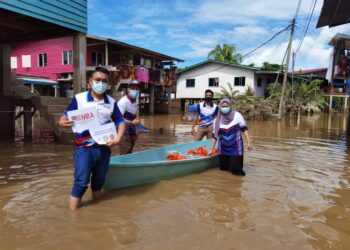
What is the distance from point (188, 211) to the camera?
4656 mm

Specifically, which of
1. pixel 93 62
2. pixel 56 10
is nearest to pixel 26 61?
pixel 93 62

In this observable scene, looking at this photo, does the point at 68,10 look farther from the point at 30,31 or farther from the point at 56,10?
the point at 30,31

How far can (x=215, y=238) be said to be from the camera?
378 centimetres

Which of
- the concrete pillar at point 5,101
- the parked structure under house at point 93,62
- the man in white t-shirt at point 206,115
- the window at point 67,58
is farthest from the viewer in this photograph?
the window at point 67,58

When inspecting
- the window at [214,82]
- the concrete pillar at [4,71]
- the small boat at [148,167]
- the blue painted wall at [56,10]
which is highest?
the blue painted wall at [56,10]

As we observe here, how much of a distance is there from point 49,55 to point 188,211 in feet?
82.7

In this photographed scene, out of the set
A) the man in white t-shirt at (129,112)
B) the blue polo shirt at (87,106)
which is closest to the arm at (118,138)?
the blue polo shirt at (87,106)

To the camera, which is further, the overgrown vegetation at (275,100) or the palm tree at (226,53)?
the palm tree at (226,53)

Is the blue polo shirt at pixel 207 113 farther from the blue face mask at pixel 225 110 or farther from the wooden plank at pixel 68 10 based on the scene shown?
the wooden plank at pixel 68 10

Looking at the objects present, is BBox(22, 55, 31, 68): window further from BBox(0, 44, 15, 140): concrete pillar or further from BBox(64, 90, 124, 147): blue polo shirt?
BBox(64, 90, 124, 147): blue polo shirt

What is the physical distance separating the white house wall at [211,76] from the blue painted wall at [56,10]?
79.8 feet

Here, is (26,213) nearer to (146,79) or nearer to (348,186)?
(348,186)

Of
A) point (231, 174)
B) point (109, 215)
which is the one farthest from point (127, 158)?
point (231, 174)

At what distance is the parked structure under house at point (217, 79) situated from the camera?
3262cm
